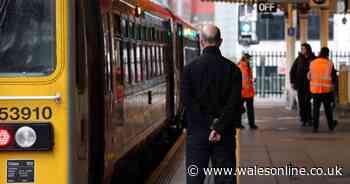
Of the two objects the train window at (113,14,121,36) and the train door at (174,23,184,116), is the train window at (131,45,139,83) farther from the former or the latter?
the train door at (174,23,184,116)

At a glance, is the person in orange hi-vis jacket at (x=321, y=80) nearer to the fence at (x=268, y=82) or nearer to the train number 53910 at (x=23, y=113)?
the train number 53910 at (x=23, y=113)

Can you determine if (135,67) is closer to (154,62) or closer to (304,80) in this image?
(154,62)

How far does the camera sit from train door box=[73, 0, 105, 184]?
719 cm

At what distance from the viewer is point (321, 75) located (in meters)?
17.4

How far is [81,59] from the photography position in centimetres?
723

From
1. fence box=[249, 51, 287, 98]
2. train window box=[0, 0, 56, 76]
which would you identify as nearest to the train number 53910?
train window box=[0, 0, 56, 76]

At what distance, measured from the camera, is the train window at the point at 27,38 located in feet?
22.5

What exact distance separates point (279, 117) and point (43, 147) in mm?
17573

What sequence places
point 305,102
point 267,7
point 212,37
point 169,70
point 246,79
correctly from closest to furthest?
point 212,37
point 169,70
point 246,79
point 305,102
point 267,7

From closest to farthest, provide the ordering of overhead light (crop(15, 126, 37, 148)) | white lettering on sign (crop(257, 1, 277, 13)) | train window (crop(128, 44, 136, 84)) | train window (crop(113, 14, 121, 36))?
overhead light (crop(15, 126, 37, 148))
train window (crop(113, 14, 121, 36))
train window (crop(128, 44, 136, 84))
white lettering on sign (crop(257, 1, 277, 13))

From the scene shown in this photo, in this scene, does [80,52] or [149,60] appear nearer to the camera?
[80,52]

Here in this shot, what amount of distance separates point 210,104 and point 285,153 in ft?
23.3

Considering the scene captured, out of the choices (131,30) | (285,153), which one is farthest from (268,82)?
(131,30)

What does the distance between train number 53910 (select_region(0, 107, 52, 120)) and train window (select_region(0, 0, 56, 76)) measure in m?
0.28
